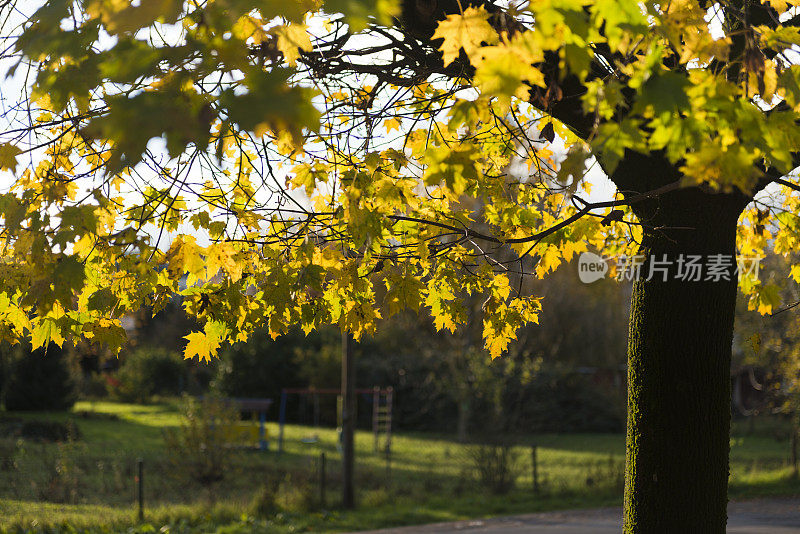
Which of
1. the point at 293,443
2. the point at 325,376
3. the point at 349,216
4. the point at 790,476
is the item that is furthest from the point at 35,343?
the point at 325,376

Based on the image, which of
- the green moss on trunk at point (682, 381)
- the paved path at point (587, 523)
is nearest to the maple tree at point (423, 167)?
the green moss on trunk at point (682, 381)

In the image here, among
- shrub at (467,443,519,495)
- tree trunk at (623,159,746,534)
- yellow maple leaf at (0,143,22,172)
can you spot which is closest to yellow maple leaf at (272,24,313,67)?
yellow maple leaf at (0,143,22,172)

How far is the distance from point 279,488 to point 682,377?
31.4 feet

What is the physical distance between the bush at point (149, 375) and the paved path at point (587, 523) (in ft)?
77.9

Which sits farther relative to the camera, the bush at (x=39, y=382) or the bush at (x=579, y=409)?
A: the bush at (x=579, y=409)

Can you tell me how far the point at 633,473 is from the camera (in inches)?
165

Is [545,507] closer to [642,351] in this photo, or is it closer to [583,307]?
[642,351]

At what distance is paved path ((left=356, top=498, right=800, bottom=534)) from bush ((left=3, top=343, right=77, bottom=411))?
16.8 meters

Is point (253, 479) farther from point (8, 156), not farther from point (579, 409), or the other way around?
point (579, 409)

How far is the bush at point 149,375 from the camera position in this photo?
33062 mm

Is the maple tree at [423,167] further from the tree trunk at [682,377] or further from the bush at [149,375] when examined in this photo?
the bush at [149,375]

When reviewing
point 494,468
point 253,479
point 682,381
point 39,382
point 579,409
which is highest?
point 682,381

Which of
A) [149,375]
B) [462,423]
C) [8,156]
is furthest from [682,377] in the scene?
[149,375]

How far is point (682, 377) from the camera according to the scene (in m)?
4.06
